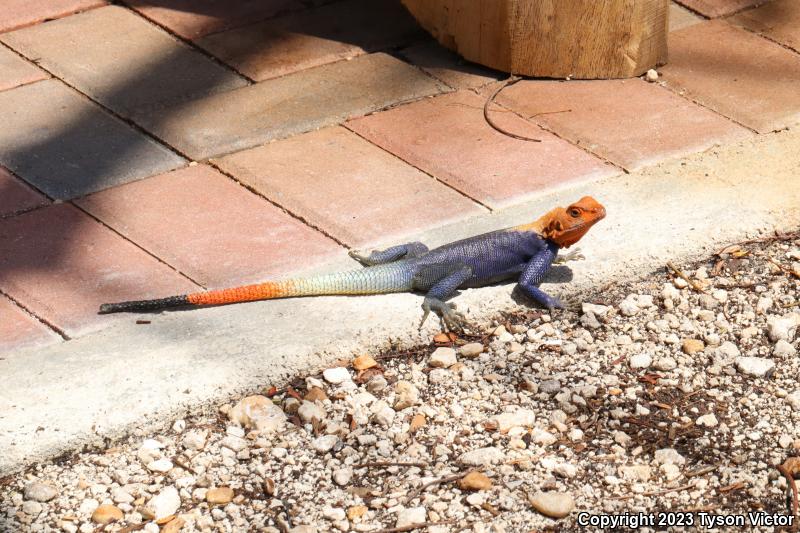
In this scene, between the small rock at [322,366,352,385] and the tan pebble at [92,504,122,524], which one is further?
the small rock at [322,366,352,385]

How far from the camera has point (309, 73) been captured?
5.48 metres

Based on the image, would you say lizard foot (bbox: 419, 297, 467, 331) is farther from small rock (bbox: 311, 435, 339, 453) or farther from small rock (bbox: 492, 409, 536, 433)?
small rock (bbox: 311, 435, 339, 453)

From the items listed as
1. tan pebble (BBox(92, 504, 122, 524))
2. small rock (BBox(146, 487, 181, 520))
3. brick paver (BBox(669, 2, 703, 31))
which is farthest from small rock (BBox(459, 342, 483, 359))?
brick paver (BBox(669, 2, 703, 31))

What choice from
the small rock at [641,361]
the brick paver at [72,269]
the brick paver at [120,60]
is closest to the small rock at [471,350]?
the small rock at [641,361]

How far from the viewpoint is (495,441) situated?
3566mm

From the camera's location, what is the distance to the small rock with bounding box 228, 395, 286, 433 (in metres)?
3.61

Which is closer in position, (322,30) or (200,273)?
(200,273)

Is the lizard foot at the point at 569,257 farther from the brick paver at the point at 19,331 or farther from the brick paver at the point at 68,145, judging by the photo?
the brick paver at the point at 19,331

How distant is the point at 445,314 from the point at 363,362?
1.13 feet

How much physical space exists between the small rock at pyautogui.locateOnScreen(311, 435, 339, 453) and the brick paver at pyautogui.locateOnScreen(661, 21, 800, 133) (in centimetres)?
251

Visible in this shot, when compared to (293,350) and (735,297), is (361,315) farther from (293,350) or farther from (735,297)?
(735,297)

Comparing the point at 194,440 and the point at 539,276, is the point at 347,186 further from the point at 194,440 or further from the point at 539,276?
the point at 194,440

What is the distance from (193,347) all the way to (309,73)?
1.99 meters

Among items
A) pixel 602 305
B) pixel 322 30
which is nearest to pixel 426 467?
pixel 602 305
